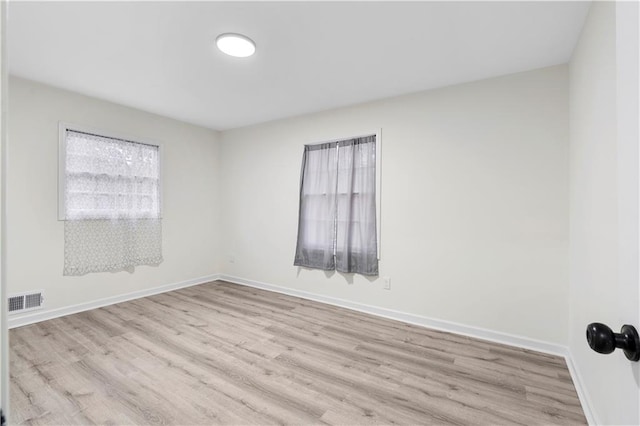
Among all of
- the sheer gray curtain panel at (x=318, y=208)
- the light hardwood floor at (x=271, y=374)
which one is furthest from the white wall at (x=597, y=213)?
the sheer gray curtain panel at (x=318, y=208)

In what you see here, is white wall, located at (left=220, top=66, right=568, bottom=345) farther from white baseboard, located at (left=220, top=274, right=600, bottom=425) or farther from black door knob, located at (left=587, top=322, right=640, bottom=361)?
black door knob, located at (left=587, top=322, right=640, bottom=361)

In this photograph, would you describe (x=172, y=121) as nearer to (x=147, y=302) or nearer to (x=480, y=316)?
(x=147, y=302)

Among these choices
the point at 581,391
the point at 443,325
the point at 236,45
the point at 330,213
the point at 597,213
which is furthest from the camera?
the point at 330,213

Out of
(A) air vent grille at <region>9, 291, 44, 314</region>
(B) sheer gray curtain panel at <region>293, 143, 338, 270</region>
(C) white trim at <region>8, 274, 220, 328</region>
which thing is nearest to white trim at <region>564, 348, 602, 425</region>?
(B) sheer gray curtain panel at <region>293, 143, 338, 270</region>

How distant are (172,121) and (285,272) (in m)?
2.72

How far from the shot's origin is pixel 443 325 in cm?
295

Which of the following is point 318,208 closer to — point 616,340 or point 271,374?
point 271,374

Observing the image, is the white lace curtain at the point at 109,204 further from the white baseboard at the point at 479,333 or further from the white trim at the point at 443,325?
the white baseboard at the point at 479,333

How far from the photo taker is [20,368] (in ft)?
7.06

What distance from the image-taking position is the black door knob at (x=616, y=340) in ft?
1.85

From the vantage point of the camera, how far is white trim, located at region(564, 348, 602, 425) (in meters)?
1.67

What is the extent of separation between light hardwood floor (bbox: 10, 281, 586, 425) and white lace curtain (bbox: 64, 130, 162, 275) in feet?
2.49

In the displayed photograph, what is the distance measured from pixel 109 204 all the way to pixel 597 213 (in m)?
4.55

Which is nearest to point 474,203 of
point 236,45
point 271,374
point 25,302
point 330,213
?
point 330,213
